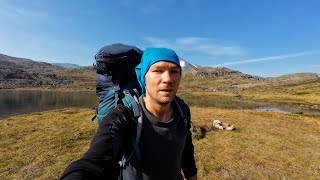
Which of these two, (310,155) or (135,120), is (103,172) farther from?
(310,155)

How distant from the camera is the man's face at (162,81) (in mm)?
3096

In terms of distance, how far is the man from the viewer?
2.80 meters

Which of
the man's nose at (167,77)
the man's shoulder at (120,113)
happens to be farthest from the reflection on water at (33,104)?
the man's nose at (167,77)

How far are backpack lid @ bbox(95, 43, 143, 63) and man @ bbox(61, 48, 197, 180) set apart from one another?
24.7 inches

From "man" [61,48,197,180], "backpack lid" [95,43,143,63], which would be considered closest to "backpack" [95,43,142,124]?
"backpack lid" [95,43,143,63]

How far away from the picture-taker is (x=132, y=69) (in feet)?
13.3

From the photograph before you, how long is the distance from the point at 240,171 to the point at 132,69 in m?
12.0

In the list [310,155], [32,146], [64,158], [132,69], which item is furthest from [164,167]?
[310,155]

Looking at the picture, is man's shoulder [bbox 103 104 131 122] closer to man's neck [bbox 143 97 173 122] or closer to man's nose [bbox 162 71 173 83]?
man's neck [bbox 143 97 173 122]

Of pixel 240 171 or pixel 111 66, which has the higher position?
pixel 111 66

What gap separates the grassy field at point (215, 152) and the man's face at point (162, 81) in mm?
10926

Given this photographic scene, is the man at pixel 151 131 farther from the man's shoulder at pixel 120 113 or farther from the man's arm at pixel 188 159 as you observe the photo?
the man's arm at pixel 188 159

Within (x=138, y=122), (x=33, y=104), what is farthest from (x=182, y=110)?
(x=33, y=104)

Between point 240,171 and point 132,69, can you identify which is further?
point 240,171
